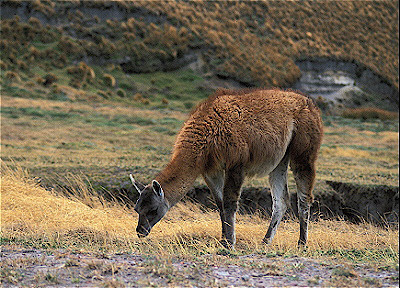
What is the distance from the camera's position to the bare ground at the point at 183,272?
462cm

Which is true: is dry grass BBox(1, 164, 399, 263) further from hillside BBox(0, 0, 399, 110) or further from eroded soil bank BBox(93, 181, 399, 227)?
hillside BBox(0, 0, 399, 110)

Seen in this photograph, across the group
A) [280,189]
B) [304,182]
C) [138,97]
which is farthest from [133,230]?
[138,97]

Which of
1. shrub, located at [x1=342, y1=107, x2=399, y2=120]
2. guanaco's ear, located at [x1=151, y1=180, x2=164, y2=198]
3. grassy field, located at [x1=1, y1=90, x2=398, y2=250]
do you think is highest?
guanaco's ear, located at [x1=151, y1=180, x2=164, y2=198]

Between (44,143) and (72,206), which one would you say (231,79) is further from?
Result: (72,206)

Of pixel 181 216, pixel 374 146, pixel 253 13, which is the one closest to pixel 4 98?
pixel 374 146

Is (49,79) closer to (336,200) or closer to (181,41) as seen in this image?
(181,41)

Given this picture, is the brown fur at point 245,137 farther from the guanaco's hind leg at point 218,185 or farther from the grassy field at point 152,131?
the grassy field at point 152,131

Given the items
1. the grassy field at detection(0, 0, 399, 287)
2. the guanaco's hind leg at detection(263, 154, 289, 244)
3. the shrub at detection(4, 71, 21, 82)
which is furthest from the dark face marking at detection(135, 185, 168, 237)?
the shrub at detection(4, 71, 21, 82)

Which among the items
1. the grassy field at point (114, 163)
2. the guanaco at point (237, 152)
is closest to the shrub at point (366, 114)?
the grassy field at point (114, 163)

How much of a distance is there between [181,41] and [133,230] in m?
36.8

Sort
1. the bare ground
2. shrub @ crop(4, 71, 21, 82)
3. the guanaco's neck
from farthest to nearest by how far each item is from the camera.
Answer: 1. shrub @ crop(4, 71, 21, 82)
2. the guanaco's neck
3. the bare ground

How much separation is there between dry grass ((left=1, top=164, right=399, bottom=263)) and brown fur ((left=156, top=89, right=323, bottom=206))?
2.44 ft

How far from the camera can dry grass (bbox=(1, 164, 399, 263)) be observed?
641 centimetres

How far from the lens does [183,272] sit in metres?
4.88
